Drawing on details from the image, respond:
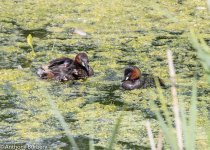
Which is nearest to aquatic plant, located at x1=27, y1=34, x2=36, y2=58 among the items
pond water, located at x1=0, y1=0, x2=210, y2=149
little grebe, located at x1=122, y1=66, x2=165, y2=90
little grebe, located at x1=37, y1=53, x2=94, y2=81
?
pond water, located at x1=0, y1=0, x2=210, y2=149

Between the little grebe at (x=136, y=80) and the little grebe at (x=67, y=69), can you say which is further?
the little grebe at (x=67, y=69)

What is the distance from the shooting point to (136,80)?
482 centimetres

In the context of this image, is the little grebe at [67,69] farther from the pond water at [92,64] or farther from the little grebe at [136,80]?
the little grebe at [136,80]

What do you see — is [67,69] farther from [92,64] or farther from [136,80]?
[136,80]

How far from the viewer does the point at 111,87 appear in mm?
4859

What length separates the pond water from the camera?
3996 mm

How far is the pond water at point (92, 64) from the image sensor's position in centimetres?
400

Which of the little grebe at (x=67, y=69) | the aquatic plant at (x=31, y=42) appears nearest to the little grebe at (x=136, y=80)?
the little grebe at (x=67, y=69)

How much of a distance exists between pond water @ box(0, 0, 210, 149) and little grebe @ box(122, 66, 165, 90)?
53 mm

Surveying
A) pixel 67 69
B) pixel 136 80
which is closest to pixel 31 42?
pixel 67 69

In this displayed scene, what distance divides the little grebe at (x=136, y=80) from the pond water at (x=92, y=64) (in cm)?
5

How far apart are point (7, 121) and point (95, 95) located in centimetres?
78

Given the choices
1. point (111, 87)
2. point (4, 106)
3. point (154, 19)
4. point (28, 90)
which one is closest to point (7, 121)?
point (4, 106)

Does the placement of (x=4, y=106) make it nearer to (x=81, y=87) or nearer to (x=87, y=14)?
(x=81, y=87)
